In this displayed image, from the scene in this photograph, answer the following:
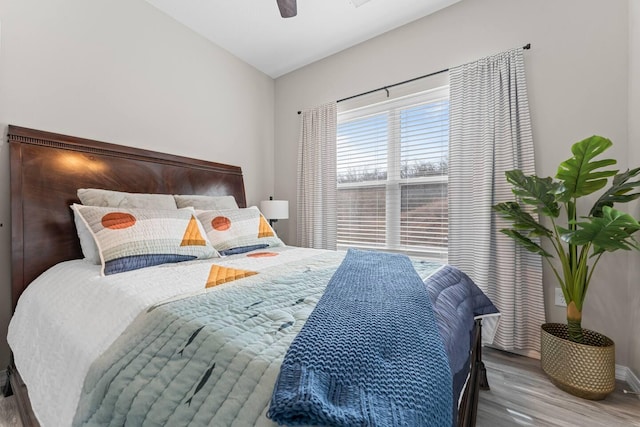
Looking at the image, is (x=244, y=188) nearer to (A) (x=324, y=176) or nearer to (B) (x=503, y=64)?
(A) (x=324, y=176)

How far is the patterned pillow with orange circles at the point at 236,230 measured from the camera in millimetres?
1920

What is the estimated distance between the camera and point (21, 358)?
4.06ft

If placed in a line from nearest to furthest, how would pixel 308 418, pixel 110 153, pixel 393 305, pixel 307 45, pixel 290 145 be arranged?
1. pixel 308 418
2. pixel 393 305
3. pixel 110 153
4. pixel 307 45
5. pixel 290 145

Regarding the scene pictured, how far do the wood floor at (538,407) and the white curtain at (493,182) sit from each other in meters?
0.36

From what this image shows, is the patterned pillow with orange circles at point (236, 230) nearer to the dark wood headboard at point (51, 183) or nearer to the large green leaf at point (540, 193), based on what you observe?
the dark wood headboard at point (51, 183)

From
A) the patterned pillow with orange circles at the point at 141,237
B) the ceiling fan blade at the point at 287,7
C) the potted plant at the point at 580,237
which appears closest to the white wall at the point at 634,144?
the potted plant at the point at 580,237

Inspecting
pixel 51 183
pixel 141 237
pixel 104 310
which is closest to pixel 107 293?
pixel 104 310

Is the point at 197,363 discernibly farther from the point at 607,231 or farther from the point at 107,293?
the point at 607,231

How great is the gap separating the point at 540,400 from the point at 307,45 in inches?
132

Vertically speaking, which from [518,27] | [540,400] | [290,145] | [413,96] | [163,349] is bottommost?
[540,400]

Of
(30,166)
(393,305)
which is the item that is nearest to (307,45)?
(30,166)

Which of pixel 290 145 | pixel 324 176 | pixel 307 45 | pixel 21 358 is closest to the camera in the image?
pixel 21 358

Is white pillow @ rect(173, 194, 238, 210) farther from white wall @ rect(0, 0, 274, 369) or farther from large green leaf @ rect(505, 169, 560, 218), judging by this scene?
large green leaf @ rect(505, 169, 560, 218)

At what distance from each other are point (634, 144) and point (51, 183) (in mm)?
3575
